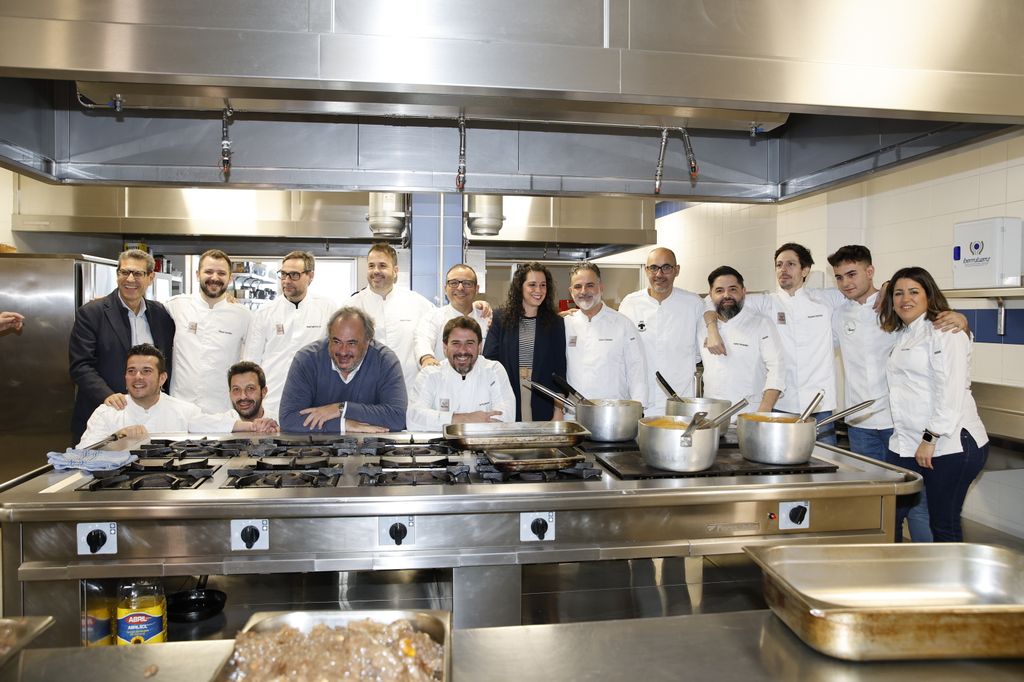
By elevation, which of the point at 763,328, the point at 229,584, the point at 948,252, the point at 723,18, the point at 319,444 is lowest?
the point at 229,584

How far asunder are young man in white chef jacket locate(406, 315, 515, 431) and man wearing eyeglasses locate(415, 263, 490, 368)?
619mm

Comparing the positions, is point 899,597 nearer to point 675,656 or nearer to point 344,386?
point 675,656

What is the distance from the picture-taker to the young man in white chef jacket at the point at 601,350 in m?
3.74

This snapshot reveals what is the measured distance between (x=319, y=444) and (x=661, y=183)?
1836 mm

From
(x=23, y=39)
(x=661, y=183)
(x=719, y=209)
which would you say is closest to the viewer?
(x=23, y=39)

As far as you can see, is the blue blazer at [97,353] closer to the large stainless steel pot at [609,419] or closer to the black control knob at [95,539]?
the black control knob at [95,539]

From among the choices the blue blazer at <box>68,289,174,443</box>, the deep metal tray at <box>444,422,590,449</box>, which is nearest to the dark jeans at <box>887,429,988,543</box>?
the deep metal tray at <box>444,422,590,449</box>

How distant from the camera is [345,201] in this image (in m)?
6.27

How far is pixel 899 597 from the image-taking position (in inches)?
51.6

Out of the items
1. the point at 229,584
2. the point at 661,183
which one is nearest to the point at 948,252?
the point at 661,183

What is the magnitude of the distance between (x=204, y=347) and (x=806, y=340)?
3.38 m

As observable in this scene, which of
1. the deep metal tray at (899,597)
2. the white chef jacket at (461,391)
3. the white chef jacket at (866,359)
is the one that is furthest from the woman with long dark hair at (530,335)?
the deep metal tray at (899,597)

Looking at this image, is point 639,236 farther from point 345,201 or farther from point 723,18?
point 723,18

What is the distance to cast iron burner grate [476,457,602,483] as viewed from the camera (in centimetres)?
205
